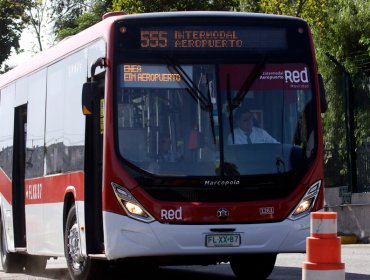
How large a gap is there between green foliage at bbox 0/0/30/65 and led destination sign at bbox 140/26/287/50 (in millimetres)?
34962

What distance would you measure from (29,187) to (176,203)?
4.83 metres

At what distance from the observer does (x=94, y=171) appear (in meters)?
13.8

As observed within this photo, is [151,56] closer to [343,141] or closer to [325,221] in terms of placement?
[325,221]

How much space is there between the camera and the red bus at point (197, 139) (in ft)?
42.4

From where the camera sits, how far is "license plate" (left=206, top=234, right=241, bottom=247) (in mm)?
12977

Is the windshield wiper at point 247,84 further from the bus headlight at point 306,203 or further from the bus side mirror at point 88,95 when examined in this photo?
the bus side mirror at point 88,95

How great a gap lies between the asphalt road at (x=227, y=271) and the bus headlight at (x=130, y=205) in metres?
2.70

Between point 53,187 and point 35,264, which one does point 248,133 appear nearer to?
point 53,187

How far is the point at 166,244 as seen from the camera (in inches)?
505

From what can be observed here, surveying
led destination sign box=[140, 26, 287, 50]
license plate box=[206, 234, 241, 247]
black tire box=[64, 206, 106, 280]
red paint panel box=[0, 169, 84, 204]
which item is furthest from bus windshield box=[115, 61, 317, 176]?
black tire box=[64, 206, 106, 280]

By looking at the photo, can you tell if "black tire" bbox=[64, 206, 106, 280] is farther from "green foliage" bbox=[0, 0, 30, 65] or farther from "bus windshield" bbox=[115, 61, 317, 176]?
"green foliage" bbox=[0, 0, 30, 65]

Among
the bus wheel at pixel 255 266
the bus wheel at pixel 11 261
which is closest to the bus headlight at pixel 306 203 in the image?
the bus wheel at pixel 255 266

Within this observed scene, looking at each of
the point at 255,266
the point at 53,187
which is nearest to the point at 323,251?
the point at 255,266

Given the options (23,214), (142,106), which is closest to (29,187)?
(23,214)
